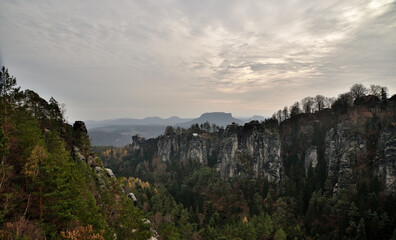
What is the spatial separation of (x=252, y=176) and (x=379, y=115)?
51.3 m

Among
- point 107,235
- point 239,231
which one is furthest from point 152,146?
point 107,235

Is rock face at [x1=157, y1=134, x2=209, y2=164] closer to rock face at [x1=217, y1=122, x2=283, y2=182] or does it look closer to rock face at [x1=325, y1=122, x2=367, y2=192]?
rock face at [x1=217, y1=122, x2=283, y2=182]

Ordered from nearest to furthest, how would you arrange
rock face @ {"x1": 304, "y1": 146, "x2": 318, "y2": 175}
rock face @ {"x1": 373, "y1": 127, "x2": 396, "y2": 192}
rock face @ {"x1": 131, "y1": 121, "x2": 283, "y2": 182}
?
rock face @ {"x1": 373, "y1": 127, "x2": 396, "y2": 192}, rock face @ {"x1": 304, "y1": 146, "x2": 318, "y2": 175}, rock face @ {"x1": 131, "y1": 121, "x2": 283, "y2": 182}

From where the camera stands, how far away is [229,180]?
92938 mm

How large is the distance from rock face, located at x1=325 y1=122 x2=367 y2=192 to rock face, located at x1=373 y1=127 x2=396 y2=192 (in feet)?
15.8

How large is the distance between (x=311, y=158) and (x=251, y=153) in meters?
27.0

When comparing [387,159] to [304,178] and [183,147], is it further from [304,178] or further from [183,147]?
[183,147]

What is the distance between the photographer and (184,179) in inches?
4222

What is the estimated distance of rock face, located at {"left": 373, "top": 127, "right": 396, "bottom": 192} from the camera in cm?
5328

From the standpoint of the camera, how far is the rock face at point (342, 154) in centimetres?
6109

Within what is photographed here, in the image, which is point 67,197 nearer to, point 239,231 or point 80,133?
point 80,133

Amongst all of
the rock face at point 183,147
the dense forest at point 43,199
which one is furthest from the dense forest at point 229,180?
the rock face at point 183,147

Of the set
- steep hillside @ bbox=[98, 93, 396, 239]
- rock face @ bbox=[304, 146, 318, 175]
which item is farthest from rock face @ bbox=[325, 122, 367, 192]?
rock face @ bbox=[304, 146, 318, 175]

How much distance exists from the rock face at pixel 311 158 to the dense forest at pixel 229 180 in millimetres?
381
